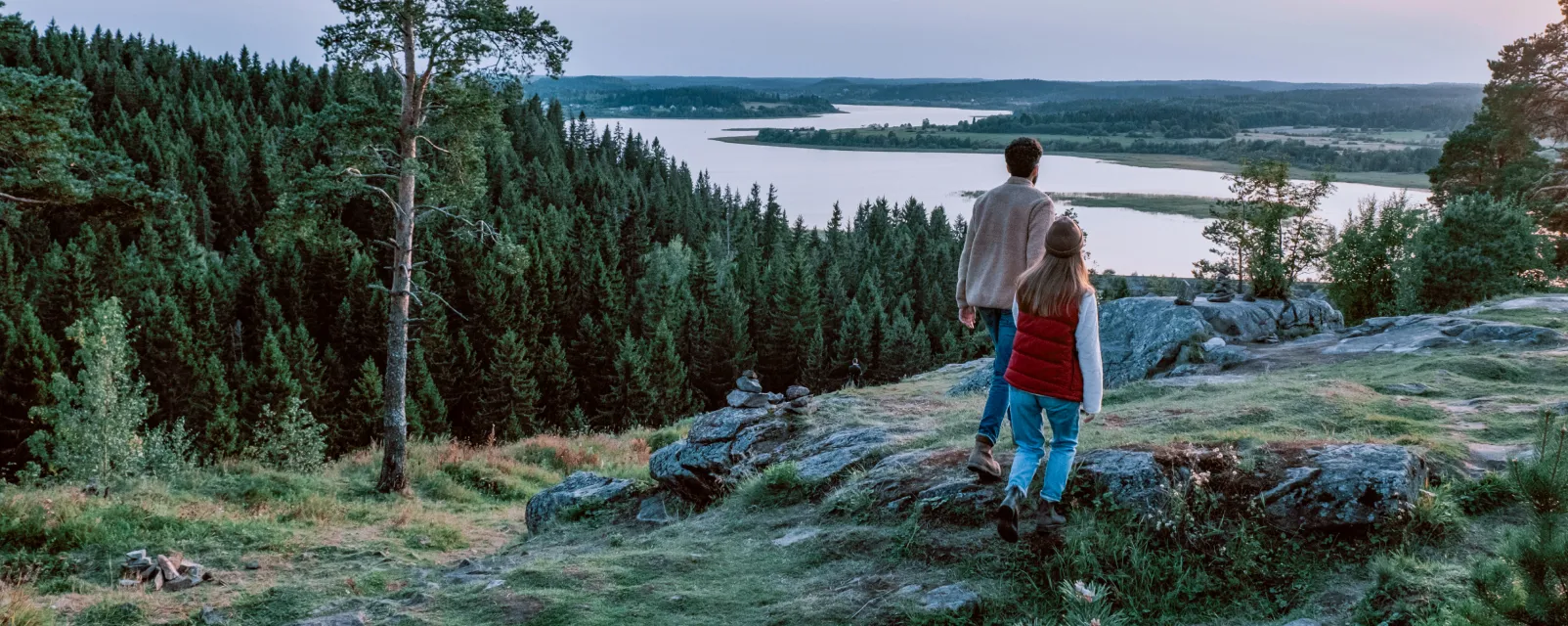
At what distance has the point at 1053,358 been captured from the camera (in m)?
5.96

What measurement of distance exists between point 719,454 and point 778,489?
1.79 m

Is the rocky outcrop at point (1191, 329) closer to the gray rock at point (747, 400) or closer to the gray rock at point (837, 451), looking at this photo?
the gray rock at point (747, 400)

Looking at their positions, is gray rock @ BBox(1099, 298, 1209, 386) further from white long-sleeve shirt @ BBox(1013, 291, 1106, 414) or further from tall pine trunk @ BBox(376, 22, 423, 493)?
tall pine trunk @ BBox(376, 22, 423, 493)

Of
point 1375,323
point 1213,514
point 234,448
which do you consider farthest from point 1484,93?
point 234,448

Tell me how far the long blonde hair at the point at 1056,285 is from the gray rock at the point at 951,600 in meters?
1.82

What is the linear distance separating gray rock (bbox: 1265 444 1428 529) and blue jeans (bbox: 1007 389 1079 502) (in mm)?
1473

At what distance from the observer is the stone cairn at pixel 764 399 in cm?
1123

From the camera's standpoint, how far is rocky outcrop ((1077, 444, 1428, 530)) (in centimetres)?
607

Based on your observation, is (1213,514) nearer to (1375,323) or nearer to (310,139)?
(1375,323)

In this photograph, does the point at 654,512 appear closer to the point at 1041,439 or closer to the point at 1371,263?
the point at 1041,439

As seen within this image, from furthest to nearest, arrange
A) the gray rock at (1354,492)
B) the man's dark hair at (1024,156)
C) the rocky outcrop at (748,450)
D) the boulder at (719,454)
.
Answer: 1. the boulder at (719,454)
2. the rocky outcrop at (748,450)
3. the man's dark hair at (1024,156)
4. the gray rock at (1354,492)

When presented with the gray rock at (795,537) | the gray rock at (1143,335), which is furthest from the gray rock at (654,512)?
the gray rock at (1143,335)

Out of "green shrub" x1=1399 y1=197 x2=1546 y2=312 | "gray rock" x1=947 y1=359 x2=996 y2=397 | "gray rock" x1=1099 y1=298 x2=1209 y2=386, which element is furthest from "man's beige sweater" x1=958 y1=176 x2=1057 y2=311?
"green shrub" x1=1399 y1=197 x2=1546 y2=312

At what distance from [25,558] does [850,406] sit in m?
8.75
